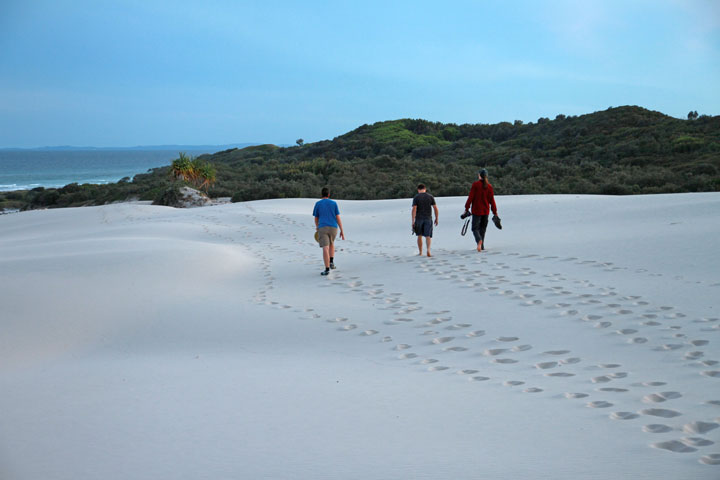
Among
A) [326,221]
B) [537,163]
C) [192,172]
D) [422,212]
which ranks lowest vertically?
[326,221]

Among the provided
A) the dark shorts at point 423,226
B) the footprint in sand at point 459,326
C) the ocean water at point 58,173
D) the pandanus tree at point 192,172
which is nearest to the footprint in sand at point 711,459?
the footprint in sand at point 459,326

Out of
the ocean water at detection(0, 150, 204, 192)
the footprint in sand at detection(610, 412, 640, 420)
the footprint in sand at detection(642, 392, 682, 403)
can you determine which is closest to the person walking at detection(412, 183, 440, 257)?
the footprint in sand at detection(642, 392, 682, 403)

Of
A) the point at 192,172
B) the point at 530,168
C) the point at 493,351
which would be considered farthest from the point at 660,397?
the point at 530,168

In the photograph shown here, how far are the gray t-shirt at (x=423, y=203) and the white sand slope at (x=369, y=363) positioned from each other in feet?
3.29

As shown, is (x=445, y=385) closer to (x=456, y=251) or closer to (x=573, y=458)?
(x=573, y=458)

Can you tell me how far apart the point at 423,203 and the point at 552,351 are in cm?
611

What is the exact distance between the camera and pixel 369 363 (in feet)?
18.3

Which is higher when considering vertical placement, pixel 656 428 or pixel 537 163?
pixel 537 163

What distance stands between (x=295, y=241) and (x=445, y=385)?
1134 centimetres

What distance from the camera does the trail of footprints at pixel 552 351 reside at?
3.90 metres

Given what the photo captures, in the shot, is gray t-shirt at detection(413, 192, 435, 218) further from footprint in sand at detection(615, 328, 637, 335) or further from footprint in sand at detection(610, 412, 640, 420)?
footprint in sand at detection(610, 412, 640, 420)

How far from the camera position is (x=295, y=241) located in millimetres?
15703

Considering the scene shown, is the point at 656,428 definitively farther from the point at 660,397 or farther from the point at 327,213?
the point at 327,213

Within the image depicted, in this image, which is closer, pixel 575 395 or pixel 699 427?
pixel 699 427
